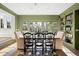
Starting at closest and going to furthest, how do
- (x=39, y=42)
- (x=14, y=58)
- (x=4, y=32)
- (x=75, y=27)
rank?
(x=14, y=58)
(x=39, y=42)
(x=75, y=27)
(x=4, y=32)

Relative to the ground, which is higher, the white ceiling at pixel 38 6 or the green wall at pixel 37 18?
the white ceiling at pixel 38 6

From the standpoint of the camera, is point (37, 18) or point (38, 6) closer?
point (38, 6)

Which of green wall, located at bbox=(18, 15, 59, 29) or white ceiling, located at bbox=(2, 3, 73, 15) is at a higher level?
white ceiling, located at bbox=(2, 3, 73, 15)

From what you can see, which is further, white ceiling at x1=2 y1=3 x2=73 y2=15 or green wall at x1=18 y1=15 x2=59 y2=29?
green wall at x1=18 y1=15 x2=59 y2=29

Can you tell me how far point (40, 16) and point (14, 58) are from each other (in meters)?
12.9

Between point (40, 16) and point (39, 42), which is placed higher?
point (40, 16)

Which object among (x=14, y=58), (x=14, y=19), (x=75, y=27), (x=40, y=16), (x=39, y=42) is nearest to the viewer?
(x=14, y=58)

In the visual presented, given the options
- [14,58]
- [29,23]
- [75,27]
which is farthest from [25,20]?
[14,58]

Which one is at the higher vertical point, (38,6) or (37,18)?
(38,6)

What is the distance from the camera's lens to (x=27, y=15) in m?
15.0

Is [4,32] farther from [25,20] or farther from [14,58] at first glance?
[14,58]

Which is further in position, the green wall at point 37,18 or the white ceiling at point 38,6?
the green wall at point 37,18

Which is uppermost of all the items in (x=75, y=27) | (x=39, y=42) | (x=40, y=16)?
(x=40, y=16)

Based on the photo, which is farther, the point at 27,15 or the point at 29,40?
the point at 27,15
